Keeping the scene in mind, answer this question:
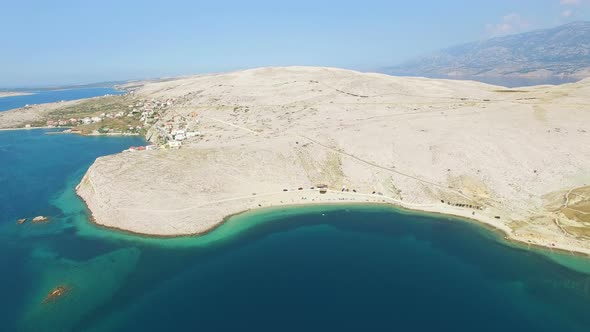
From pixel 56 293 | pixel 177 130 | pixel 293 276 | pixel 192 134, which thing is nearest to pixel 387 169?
pixel 293 276

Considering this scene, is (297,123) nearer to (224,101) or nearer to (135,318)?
(224,101)

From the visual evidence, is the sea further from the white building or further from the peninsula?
the white building

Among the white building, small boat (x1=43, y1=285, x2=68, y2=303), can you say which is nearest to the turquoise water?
small boat (x1=43, y1=285, x2=68, y2=303)

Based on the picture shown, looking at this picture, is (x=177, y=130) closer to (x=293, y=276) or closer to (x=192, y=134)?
(x=192, y=134)

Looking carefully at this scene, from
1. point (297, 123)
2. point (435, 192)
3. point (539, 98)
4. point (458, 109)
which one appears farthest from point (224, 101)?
point (539, 98)

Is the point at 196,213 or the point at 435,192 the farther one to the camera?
the point at 435,192

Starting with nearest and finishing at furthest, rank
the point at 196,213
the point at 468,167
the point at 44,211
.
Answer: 1. the point at 196,213
2. the point at 44,211
3. the point at 468,167

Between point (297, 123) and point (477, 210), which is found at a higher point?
point (297, 123)
